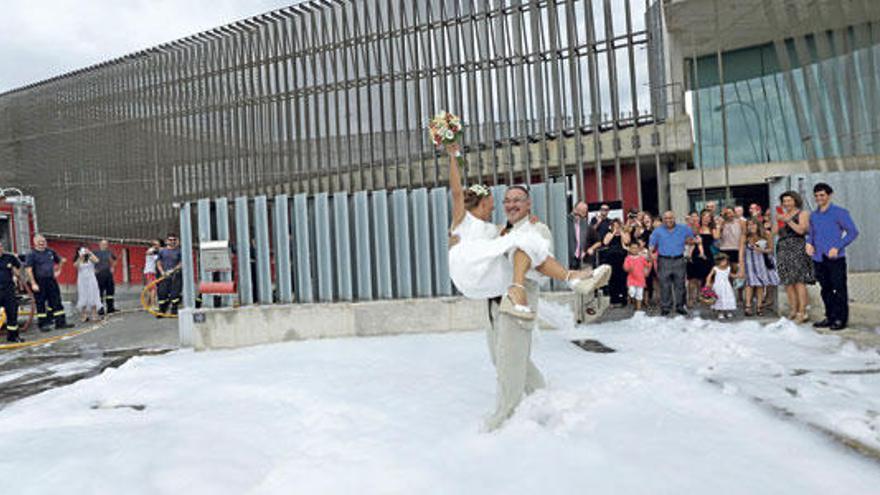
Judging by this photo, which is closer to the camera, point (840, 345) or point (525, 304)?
point (525, 304)

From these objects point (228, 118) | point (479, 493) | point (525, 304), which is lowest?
point (479, 493)

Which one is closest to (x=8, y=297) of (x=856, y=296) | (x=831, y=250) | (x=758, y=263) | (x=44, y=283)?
(x=44, y=283)

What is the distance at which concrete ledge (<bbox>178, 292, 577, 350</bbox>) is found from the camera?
22.6 feet

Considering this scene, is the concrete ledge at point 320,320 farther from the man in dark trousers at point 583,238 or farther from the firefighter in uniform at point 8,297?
the firefighter in uniform at point 8,297

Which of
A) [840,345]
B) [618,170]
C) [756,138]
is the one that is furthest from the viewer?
[756,138]

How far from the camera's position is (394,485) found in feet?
9.12

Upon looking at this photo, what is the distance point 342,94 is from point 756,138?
10.9 meters

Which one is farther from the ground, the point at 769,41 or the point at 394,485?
the point at 769,41

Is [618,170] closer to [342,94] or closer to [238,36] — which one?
[342,94]

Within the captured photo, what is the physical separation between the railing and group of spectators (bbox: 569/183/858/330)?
77.7 inches

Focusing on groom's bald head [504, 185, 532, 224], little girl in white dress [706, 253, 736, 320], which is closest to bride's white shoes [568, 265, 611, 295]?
groom's bald head [504, 185, 532, 224]

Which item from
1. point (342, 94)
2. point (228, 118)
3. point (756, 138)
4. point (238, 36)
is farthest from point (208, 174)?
point (756, 138)

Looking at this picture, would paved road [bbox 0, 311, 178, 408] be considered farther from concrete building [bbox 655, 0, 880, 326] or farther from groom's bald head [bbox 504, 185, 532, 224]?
concrete building [bbox 655, 0, 880, 326]

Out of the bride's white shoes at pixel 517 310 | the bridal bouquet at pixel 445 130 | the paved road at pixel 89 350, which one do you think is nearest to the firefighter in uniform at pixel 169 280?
the paved road at pixel 89 350
